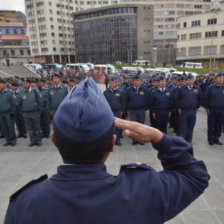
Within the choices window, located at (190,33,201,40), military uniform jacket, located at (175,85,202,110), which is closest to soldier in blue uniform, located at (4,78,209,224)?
military uniform jacket, located at (175,85,202,110)

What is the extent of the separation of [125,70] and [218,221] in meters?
27.8

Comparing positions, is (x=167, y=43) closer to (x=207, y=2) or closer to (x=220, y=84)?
(x=207, y=2)

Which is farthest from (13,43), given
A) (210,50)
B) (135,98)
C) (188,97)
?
(188,97)

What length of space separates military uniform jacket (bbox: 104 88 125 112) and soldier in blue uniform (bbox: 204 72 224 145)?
99.3 inches

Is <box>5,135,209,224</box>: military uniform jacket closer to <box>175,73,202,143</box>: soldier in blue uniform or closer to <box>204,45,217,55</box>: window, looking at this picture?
<box>175,73,202,143</box>: soldier in blue uniform

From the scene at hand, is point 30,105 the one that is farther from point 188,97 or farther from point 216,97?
point 216,97

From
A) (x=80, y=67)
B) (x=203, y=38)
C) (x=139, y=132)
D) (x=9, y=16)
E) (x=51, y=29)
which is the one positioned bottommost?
(x=80, y=67)

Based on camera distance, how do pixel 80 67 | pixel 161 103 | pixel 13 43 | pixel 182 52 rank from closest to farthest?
pixel 161 103 < pixel 80 67 < pixel 182 52 < pixel 13 43

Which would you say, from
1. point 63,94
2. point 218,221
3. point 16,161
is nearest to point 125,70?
point 63,94

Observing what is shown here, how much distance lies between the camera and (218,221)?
9.94 feet

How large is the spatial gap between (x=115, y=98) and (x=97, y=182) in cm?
528

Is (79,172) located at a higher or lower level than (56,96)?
higher

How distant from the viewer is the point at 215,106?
5.74 meters

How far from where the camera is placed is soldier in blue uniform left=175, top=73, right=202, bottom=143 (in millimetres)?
5719
